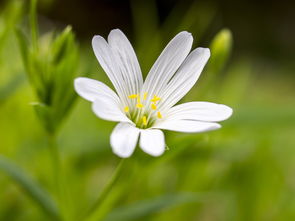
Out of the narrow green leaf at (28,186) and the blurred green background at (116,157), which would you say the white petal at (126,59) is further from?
the narrow green leaf at (28,186)

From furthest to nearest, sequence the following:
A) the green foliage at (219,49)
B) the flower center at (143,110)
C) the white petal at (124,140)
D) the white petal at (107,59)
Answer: the green foliage at (219,49) < the flower center at (143,110) < the white petal at (107,59) < the white petal at (124,140)

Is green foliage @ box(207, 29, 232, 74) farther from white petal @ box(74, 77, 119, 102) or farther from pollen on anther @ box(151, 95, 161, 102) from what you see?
white petal @ box(74, 77, 119, 102)

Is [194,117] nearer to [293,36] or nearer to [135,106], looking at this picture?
[135,106]

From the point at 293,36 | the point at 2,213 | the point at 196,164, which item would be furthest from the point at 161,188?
the point at 293,36

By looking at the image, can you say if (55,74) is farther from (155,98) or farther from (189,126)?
(189,126)

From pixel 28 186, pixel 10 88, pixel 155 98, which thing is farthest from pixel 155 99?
pixel 10 88

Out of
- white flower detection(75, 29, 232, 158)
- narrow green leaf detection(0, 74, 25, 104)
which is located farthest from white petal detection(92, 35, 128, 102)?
narrow green leaf detection(0, 74, 25, 104)

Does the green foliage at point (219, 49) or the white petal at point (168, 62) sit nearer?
the white petal at point (168, 62)

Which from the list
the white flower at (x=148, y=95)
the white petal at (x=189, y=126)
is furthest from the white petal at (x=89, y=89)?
the white petal at (x=189, y=126)
